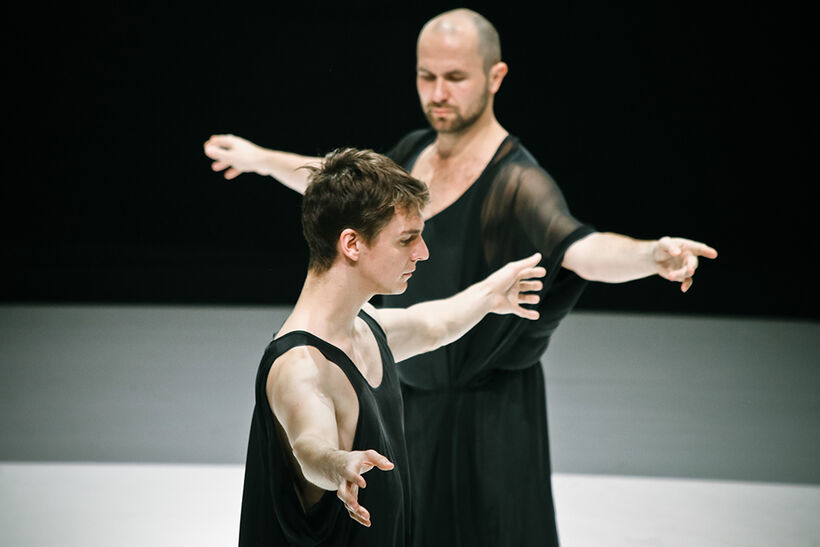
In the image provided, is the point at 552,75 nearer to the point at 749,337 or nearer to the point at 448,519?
the point at 749,337

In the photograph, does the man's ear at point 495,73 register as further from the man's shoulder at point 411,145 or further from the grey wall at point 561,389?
the grey wall at point 561,389

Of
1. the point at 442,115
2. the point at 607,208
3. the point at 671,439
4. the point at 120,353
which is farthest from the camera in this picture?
the point at 607,208

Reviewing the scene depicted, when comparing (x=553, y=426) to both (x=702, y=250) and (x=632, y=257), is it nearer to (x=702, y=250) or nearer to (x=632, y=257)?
(x=632, y=257)

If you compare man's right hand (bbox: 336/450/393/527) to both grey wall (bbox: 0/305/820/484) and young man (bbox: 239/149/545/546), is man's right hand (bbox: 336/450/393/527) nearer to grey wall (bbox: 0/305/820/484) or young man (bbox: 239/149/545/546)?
young man (bbox: 239/149/545/546)

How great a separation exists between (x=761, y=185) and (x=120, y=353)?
359 cm

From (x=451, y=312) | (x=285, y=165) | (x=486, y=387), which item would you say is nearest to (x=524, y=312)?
(x=451, y=312)

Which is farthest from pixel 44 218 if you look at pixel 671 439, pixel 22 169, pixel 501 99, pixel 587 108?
pixel 671 439

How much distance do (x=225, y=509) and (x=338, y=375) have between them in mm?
2316

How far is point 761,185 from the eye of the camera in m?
5.76

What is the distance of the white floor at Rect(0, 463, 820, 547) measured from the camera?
3510 mm

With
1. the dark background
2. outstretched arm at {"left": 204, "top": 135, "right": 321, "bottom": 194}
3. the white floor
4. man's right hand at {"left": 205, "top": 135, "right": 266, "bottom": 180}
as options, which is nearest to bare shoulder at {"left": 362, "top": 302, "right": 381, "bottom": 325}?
outstretched arm at {"left": 204, "top": 135, "right": 321, "bottom": 194}

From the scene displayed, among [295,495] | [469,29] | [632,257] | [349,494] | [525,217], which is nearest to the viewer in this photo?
[349,494]

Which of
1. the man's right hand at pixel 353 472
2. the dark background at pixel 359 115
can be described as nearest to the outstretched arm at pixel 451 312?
the man's right hand at pixel 353 472

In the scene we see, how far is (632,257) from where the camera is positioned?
7.55 feet
